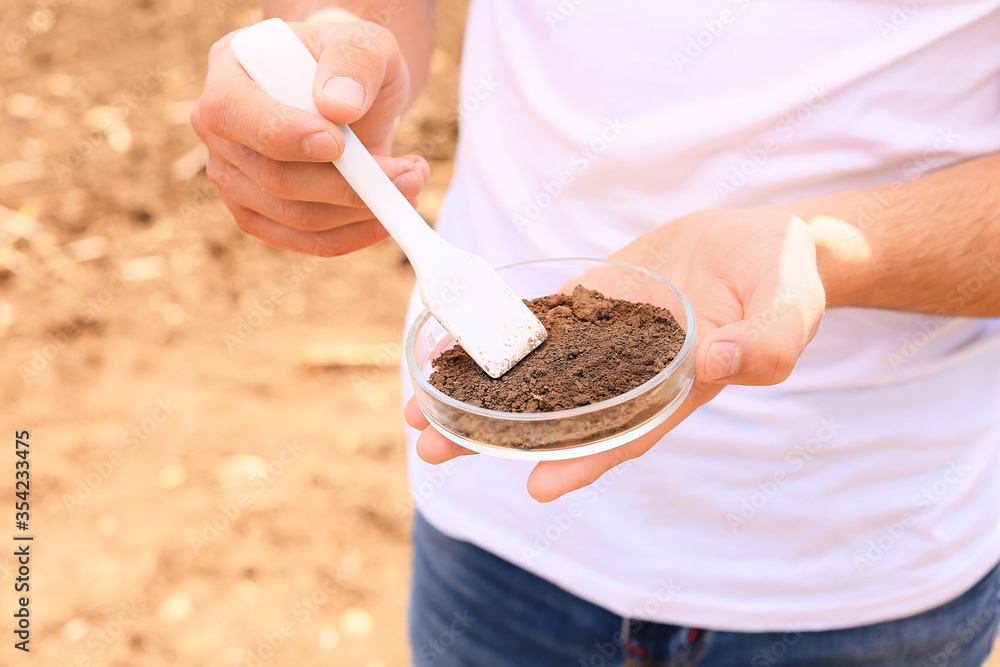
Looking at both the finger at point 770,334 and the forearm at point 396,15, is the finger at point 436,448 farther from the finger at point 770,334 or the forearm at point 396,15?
the forearm at point 396,15

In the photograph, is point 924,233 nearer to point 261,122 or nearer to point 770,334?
point 770,334

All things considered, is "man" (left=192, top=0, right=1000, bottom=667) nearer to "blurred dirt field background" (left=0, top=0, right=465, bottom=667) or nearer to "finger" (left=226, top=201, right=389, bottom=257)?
"finger" (left=226, top=201, right=389, bottom=257)

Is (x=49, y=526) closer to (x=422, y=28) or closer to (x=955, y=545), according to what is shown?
(x=422, y=28)

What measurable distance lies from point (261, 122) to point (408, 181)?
0.27m

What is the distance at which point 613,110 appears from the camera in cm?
154

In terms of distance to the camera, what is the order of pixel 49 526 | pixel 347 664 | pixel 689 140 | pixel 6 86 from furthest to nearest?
pixel 6 86
pixel 49 526
pixel 347 664
pixel 689 140

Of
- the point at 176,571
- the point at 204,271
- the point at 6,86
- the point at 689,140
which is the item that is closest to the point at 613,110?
the point at 689,140

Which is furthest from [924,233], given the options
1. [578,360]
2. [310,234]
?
[310,234]

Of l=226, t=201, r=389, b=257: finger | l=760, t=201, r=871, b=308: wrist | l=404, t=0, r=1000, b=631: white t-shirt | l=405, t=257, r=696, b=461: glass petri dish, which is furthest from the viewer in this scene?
l=226, t=201, r=389, b=257: finger

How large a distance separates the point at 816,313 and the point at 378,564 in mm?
2374

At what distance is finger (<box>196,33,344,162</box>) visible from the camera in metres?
1.27

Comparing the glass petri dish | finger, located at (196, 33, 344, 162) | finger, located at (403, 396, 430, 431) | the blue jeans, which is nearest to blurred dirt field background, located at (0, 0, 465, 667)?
the blue jeans

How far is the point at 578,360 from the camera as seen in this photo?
134 cm

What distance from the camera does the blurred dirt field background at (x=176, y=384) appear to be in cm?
297
